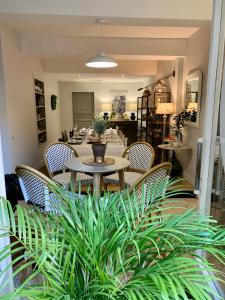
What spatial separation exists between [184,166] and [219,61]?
335 cm

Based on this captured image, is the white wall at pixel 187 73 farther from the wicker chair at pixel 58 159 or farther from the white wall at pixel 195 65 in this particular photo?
the wicker chair at pixel 58 159

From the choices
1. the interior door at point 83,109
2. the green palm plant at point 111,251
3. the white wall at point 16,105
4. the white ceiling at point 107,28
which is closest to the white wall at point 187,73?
the white ceiling at point 107,28

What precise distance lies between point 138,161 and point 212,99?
1.91 meters

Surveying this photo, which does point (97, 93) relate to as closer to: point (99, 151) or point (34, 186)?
point (99, 151)

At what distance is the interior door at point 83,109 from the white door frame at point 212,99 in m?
8.82

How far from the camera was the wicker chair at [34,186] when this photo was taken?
6.55 ft

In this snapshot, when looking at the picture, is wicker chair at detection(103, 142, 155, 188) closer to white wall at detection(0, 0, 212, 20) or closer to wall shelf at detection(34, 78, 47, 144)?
white wall at detection(0, 0, 212, 20)

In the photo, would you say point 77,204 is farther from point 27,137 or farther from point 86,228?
point 27,137

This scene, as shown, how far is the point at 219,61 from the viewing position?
145cm

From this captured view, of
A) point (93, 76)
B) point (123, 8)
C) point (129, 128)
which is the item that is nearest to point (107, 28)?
point (123, 8)

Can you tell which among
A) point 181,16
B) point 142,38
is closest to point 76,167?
point 181,16

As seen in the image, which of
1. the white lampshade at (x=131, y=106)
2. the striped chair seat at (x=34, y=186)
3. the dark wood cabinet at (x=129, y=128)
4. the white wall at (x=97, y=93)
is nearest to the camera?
the striped chair seat at (x=34, y=186)

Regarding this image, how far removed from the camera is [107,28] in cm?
381

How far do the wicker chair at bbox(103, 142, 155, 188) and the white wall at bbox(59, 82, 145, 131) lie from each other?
710 cm
